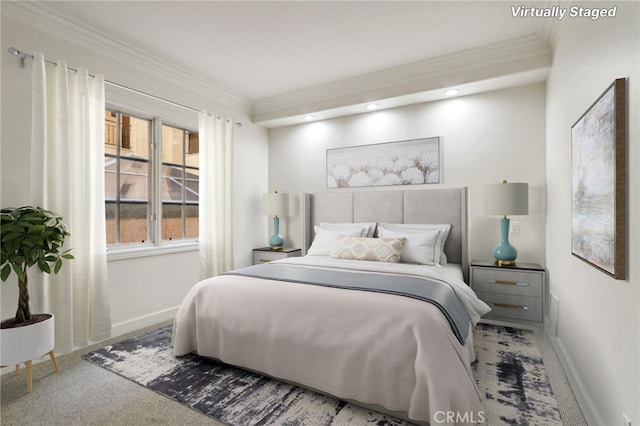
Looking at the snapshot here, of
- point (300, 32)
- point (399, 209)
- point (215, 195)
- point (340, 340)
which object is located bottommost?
point (340, 340)

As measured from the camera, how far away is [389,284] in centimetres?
212

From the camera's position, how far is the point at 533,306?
2.95 m

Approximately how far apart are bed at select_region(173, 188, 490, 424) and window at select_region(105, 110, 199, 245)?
52.7 inches

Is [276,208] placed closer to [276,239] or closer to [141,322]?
[276,239]

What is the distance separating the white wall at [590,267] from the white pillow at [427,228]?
3.01 feet

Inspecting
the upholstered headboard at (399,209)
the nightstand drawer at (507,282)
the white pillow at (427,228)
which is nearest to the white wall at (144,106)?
the upholstered headboard at (399,209)

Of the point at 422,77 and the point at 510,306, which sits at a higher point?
the point at 422,77

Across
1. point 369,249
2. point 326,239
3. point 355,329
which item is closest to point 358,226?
point 326,239

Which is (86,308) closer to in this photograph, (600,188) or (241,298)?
(241,298)

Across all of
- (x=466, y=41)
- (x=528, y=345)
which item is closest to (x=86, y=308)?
(x=528, y=345)

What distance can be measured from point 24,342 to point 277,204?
9.33 feet

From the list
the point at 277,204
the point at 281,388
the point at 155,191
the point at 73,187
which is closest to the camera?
the point at 281,388

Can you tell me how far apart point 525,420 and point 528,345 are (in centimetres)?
114

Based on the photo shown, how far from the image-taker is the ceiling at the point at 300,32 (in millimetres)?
2475
